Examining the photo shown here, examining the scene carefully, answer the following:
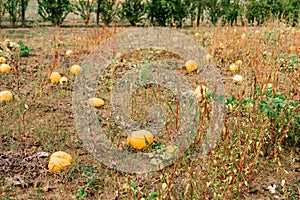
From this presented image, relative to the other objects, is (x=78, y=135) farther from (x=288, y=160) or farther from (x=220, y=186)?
(x=288, y=160)

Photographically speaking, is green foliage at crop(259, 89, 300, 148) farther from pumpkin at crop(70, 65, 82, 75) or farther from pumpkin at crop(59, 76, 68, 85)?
pumpkin at crop(70, 65, 82, 75)

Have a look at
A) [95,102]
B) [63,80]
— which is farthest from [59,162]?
[63,80]

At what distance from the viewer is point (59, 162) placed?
10.4 feet

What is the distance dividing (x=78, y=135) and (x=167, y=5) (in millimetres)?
8386

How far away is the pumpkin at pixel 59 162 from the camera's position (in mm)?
3152

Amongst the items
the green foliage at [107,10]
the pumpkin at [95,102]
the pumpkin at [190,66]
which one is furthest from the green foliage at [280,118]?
the green foliage at [107,10]

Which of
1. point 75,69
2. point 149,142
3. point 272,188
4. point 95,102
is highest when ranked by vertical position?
point 75,69

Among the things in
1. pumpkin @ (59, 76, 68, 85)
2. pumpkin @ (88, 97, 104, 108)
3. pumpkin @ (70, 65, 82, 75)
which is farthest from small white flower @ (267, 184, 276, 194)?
pumpkin @ (70, 65, 82, 75)

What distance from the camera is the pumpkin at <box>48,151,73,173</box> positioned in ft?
10.3

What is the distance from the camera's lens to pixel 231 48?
20.9 ft

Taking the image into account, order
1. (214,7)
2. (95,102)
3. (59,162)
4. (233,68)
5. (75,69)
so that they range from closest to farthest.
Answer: (59,162) → (95,102) → (75,69) → (233,68) → (214,7)

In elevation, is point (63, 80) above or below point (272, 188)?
above

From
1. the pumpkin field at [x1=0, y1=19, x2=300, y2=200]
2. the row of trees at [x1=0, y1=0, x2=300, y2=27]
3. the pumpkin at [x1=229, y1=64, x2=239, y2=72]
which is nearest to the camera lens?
the pumpkin field at [x1=0, y1=19, x2=300, y2=200]

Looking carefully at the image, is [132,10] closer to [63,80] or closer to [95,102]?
[63,80]
